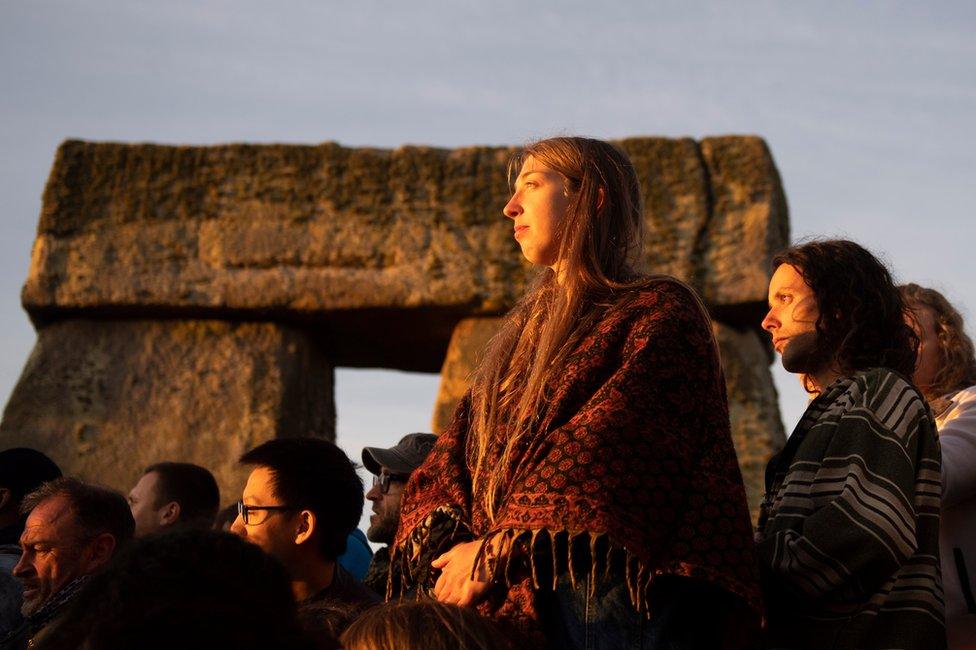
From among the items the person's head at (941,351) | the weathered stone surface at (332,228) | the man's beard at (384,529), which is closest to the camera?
the person's head at (941,351)

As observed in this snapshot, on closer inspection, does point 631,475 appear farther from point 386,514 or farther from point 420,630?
point 386,514

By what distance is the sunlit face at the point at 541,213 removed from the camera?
2.76m

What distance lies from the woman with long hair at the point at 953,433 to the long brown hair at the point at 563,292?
0.83 meters

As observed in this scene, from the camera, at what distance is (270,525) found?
10.2 ft

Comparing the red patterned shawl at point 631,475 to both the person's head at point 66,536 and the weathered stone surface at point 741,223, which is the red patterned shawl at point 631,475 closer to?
the person's head at point 66,536

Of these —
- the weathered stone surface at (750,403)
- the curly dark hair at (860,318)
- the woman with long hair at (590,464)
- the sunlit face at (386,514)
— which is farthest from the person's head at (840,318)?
the weathered stone surface at (750,403)

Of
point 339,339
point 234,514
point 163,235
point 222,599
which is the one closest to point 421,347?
point 339,339

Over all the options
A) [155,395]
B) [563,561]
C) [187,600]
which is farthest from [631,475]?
[155,395]

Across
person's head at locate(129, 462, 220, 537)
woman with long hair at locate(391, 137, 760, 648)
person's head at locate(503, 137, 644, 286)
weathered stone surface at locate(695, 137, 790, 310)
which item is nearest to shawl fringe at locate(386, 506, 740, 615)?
woman with long hair at locate(391, 137, 760, 648)

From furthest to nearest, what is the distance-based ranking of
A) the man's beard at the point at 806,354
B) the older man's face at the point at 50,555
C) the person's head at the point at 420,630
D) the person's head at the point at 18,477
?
1. the person's head at the point at 18,477
2. the older man's face at the point at 50,555
3. the man's beard at the point at 806,354
4. the person's head at the point at 420,630

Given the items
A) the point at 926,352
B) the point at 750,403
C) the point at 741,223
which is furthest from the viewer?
the point at 741,223

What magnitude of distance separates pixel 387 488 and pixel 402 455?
4.4 inches

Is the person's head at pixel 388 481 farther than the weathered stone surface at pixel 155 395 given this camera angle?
No

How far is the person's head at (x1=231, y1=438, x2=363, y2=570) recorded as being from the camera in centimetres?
310
